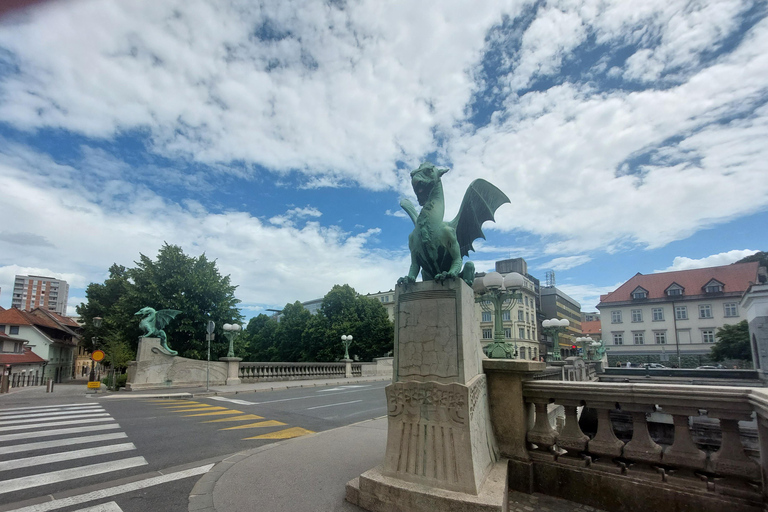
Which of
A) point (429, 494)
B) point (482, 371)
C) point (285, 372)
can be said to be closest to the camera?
point (429, 494)

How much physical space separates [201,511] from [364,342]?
39.3 metres

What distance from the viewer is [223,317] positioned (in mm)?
26250

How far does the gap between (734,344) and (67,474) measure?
55808 millimetres

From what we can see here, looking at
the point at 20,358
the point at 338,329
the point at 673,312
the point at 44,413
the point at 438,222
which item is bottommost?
the point at 20,358

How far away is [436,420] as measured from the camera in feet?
11.4

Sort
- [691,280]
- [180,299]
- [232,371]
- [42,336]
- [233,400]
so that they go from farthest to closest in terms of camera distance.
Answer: [691,280] → [42,336] → [180,299] → [232,371] → [233,400]

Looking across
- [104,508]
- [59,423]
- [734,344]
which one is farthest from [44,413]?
[734,344]

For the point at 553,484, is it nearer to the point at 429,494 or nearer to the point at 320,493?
the point at 429,494

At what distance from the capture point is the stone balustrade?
66.8 feet

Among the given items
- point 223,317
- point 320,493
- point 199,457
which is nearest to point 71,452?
point 199,457

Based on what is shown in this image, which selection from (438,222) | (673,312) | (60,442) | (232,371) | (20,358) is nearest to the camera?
(438,222)

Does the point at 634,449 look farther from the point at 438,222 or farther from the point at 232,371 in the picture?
the point at 232,371

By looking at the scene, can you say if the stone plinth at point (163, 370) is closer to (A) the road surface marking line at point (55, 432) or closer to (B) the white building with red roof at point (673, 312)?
(A) the road surface marking line at point (55, 432)

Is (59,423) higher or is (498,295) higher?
(498,295)
